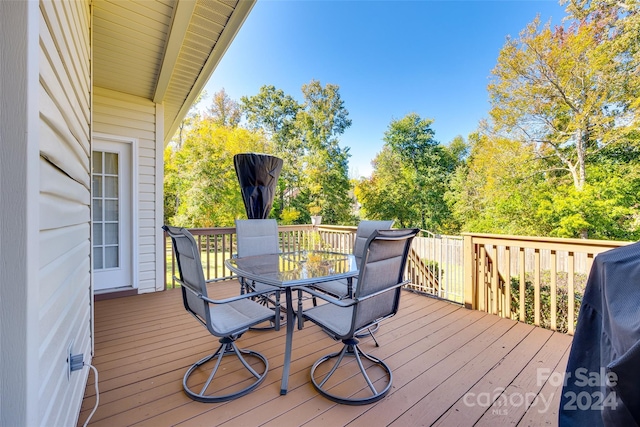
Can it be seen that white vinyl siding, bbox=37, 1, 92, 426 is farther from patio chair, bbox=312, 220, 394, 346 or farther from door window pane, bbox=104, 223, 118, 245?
door window pane, bbox=104, 223, 118, 245

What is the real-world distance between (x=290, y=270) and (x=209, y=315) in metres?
0.81

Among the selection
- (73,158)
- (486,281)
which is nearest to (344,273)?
(73,158)

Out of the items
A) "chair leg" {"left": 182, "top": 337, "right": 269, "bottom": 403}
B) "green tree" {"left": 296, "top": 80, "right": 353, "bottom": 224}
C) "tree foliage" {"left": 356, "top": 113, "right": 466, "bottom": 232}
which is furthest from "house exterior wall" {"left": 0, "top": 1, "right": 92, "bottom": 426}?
"tree foliage" {"left": 356, "top": 113, "right": 466, "bottom": 232}

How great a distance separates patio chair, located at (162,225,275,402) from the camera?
1724mm

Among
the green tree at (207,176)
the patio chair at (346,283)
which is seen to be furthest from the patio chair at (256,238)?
the green tree at (207,176)

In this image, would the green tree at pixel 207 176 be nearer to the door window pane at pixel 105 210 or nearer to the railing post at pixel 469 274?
the door window pane at pixel 105 210

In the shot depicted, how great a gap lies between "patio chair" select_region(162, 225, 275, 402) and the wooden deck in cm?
7

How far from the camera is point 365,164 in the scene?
15516 millimetres

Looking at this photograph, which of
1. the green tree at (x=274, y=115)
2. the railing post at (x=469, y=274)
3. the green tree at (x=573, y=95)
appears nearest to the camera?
the railing post at (x=469, y=274)

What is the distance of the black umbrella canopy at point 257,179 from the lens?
13.2ft

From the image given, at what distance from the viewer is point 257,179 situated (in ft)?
13.3

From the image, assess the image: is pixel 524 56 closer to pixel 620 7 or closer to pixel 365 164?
pixel 620 7

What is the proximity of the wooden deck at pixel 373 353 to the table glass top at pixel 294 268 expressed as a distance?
0.72m

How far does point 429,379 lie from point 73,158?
2669 millimetres
